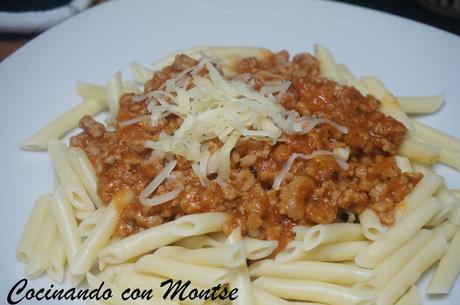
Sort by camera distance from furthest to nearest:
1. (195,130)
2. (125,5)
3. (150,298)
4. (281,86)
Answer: (125,5)
(281,86)
(195,130)
(150,298)

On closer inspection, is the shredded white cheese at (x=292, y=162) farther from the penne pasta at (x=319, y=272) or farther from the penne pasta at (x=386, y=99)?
the penne pasta at (x=386, y=99)

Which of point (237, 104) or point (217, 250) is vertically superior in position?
point (237, 104)

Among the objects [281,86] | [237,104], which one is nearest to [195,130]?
[237,104]

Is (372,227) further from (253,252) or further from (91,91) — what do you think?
(91,91)

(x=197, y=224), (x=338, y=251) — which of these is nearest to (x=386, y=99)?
(x=338, y=251)

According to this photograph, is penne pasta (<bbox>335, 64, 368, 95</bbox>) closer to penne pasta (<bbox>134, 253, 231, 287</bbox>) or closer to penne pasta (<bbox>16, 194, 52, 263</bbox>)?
penne pasta (<bbox>134, 253, 231, 287</bbox>)

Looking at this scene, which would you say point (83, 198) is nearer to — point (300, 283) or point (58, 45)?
point (300, 283)

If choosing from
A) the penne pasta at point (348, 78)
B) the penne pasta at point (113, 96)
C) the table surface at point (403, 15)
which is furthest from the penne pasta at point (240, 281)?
the table surface at point (403, 15)

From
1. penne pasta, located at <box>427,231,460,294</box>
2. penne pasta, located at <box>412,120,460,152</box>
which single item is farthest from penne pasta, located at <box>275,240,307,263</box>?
penne pasta, located at <box>412,120,460,152</box>
